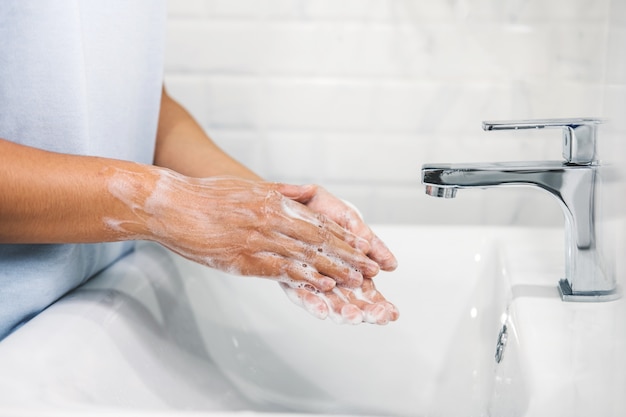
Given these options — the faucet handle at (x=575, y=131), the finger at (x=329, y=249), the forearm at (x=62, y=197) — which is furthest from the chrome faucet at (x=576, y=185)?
the forearm at (x=62, y=197)

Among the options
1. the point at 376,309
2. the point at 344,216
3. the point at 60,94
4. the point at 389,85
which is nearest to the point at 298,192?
the point at 344,216

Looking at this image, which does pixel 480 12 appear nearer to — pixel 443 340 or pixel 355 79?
pixel 355 79

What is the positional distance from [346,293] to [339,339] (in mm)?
187

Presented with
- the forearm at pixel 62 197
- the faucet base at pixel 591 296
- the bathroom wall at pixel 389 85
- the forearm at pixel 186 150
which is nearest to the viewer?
the forearm at pixel 62 197

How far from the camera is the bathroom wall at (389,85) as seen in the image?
1079 millimetres

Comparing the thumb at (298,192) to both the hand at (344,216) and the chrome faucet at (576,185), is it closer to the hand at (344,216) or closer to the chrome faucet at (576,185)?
the hand at (344,216)

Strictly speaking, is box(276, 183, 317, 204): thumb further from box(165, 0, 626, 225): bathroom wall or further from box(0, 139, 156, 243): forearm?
box(165, 0, 626, 225): bathroom wall

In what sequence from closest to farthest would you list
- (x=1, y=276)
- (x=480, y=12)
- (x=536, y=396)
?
(x=536, y=396) → (x=1, y=276) → (x=480, y=12)

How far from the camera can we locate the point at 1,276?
28.6 inches

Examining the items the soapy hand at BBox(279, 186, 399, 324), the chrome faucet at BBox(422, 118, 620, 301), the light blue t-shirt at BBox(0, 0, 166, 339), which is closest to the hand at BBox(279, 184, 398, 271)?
the soapy hand at BBox(279, 186, 399, 324)

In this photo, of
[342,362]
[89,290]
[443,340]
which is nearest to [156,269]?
[89,290]

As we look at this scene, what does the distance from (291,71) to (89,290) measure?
475 mm

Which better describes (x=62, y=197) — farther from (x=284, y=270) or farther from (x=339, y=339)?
(x=339, y=339)

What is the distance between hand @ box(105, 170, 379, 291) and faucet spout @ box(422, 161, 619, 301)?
118 millimetres
